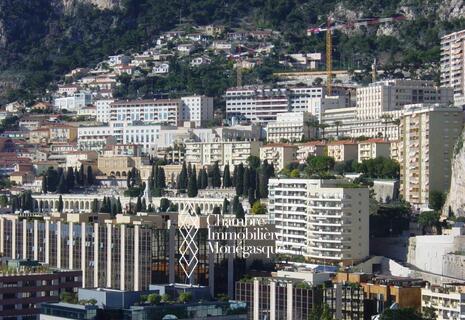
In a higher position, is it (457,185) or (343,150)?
(343,150)

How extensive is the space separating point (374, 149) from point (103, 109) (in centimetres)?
4049

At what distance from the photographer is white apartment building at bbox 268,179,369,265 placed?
91500mm

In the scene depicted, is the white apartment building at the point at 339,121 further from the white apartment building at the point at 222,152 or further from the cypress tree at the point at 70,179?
the cypress tree at the point at 70,179

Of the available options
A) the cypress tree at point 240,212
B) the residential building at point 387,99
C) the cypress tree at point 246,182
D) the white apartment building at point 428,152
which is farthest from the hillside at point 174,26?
the cypress tree at point 240,212

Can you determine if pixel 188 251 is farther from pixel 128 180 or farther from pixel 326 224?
pixel 128 180

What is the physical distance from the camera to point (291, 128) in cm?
13175

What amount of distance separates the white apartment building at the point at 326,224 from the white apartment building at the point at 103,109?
57.2m

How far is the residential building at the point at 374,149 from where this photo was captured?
4606 inches

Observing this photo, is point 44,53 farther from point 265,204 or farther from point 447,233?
point 447,233

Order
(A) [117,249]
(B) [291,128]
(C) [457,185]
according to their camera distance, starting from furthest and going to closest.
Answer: (B) [291,128] → (C) [457,185] → (A) [117,249]

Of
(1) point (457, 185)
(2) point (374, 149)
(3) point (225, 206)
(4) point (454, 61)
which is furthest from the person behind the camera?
(4) point (454, 61)

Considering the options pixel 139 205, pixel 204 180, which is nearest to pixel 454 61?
pixel 204 180

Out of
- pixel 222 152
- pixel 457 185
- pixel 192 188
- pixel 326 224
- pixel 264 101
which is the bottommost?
pixel 326 224

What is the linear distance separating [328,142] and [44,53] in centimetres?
5757
